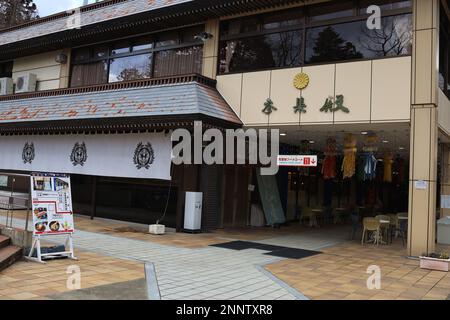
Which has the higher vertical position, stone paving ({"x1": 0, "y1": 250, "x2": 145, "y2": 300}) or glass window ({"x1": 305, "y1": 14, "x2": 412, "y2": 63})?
glass window ({"x1": 305, "y1": 14, "x2": 412, "y2": 63})

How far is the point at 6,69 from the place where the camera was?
2192 cm

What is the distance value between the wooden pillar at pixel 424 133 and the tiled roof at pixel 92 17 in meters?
7.10

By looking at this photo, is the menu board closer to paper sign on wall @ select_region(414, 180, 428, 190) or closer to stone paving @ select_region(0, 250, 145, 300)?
stone paving @ select_region(0, 250, 145, 300)

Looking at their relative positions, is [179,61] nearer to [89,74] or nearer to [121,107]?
[121,107]

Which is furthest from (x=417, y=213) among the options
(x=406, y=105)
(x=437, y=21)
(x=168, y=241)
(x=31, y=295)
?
(x=31, y=295)

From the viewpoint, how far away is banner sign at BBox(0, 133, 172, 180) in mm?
13648

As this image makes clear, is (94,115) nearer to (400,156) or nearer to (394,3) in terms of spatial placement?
(394,3)

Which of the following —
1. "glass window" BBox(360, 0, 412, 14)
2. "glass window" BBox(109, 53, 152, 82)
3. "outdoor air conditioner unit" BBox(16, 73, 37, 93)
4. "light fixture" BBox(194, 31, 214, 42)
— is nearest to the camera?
"glass window" BBox(360, 0, 412, 14)

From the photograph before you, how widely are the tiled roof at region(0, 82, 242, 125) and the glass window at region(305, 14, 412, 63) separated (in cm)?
310

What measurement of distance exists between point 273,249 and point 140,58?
9.03 meters

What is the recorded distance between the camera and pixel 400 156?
20.8m

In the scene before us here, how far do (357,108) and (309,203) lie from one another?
9.83 metres

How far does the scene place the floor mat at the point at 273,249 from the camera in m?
10.7

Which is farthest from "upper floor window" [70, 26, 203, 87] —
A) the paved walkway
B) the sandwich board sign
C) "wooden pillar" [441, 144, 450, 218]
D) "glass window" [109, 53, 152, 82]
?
"wooden pillar" [441, 144, 450, 218]
